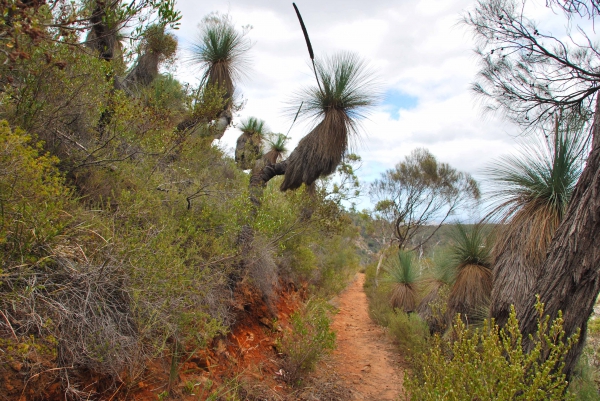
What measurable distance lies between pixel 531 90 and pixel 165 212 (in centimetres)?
513

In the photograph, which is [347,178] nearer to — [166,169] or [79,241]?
[166,169]

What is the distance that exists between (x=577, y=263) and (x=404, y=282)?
7.75 m

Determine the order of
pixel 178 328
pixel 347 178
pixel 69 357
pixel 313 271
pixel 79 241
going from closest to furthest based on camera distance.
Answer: pixel 69 357, pixel 79 241, pixel 178 328, pixel 313 271, pixel 347 178

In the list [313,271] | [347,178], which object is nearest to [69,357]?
[313,271]

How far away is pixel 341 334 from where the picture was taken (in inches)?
359

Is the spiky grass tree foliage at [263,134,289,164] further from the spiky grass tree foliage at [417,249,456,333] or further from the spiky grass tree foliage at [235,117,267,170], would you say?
the spiky grass tree foliage at [417,249,456,333]

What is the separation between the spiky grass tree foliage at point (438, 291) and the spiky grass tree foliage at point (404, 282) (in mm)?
1261

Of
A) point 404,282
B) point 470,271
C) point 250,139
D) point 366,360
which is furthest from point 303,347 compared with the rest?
point 250,139

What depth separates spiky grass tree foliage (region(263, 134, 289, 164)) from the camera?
11680 mm

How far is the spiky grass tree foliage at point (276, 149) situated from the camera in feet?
38.3

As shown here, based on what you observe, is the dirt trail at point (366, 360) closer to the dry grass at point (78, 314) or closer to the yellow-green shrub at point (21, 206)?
the dry grass at point (78, 314)

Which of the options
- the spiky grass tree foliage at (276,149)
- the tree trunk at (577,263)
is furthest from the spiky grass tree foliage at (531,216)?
the spiky grass tree foliage at (276,149)

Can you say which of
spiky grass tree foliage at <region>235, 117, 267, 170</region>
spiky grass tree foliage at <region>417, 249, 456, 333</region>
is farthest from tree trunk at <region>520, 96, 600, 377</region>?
spiky grass tree foliage at <region>235, 117, 267, 170</region>

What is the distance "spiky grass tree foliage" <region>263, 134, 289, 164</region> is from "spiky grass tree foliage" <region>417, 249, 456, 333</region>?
5474 millimetres
